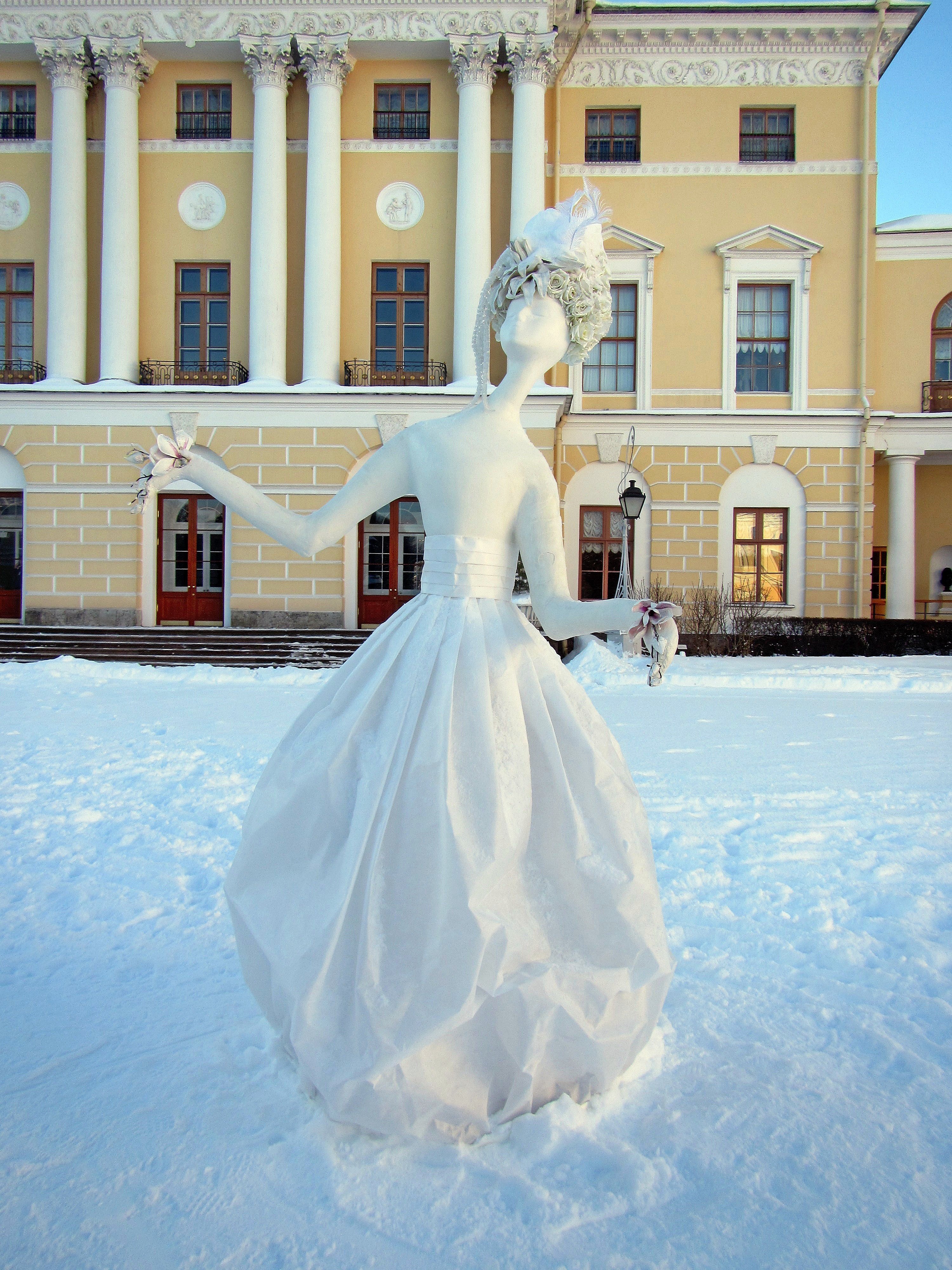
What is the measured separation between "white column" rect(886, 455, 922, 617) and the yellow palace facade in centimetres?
5

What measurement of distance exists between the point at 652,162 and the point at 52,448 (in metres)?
13.1

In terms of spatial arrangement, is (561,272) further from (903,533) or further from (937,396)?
(937,396)

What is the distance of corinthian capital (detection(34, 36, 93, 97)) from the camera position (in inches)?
618

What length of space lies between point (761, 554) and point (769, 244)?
6214 millimetres

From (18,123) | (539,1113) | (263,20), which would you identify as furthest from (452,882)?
(18,123)

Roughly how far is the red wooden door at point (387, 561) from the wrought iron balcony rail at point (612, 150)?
8017mm

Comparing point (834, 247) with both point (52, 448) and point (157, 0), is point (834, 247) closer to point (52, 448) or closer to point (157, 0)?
point (157, 0)

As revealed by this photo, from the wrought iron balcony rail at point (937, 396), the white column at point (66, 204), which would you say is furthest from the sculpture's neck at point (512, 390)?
the wrought iron balcony rail at point (937, 396)

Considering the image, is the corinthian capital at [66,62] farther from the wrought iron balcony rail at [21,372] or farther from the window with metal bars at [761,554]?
the window with metal bars at [761,554]

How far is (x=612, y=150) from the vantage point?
1720cm

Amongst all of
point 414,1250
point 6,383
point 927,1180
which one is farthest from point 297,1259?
point 6,383

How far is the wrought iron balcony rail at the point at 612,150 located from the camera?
17141 millimetres

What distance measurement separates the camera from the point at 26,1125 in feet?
5.82

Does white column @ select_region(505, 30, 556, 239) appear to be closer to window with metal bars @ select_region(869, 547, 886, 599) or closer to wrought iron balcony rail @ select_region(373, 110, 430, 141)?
wrought iron balcony rail @ select_region(373, 110, 430, 141)
